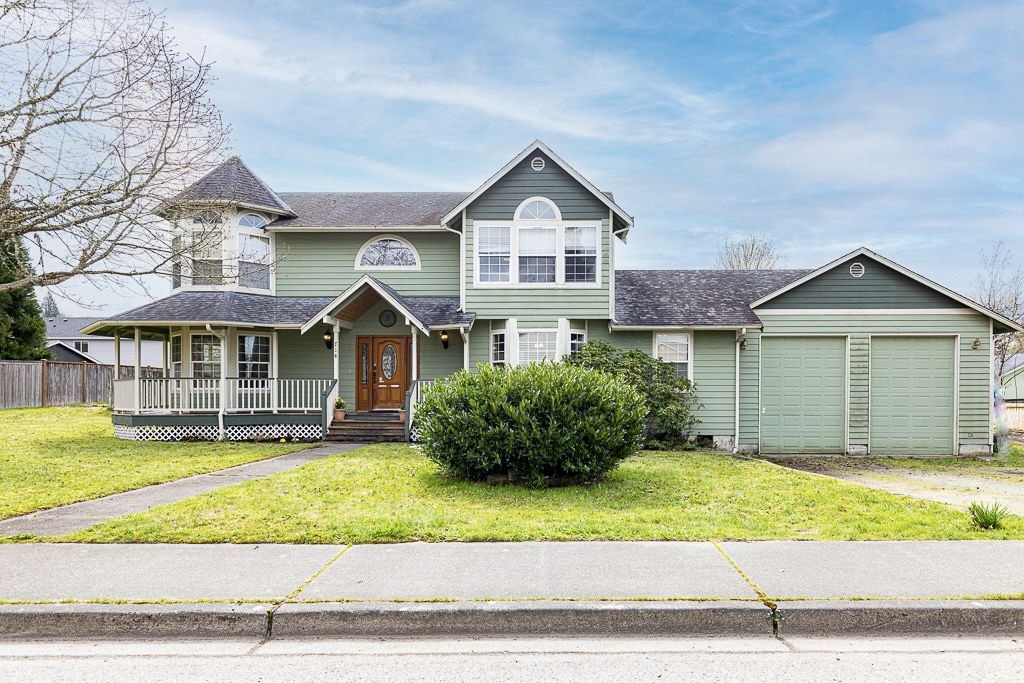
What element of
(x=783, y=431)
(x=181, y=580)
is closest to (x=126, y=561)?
(x=181, y=580)

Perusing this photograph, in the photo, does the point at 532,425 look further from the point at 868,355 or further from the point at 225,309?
the point at 868,355

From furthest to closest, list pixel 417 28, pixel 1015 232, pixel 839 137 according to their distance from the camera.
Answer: pixel 1015 232 < pixel 839 137 < pixel 417 28

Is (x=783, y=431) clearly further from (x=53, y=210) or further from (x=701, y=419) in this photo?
(x=53, y=210)

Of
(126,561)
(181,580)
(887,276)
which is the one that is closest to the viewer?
(181,580)

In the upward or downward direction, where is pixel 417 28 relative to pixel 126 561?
upward

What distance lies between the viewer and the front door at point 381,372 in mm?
19250

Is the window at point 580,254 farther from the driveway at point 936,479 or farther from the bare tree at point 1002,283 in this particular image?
the bare tree at point 1002,283

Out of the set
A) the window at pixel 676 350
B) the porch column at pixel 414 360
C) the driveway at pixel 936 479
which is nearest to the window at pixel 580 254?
the window at pixel 676 350

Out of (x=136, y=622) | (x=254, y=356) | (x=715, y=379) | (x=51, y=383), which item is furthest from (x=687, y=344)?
(x=51, y=383)

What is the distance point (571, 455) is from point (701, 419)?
901 cm

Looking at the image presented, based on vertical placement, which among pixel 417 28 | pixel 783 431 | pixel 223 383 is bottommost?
pixel 783 431

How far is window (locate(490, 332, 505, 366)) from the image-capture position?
18266 millimetres

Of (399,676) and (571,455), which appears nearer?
(399,676)

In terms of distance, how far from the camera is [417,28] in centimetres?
1488
